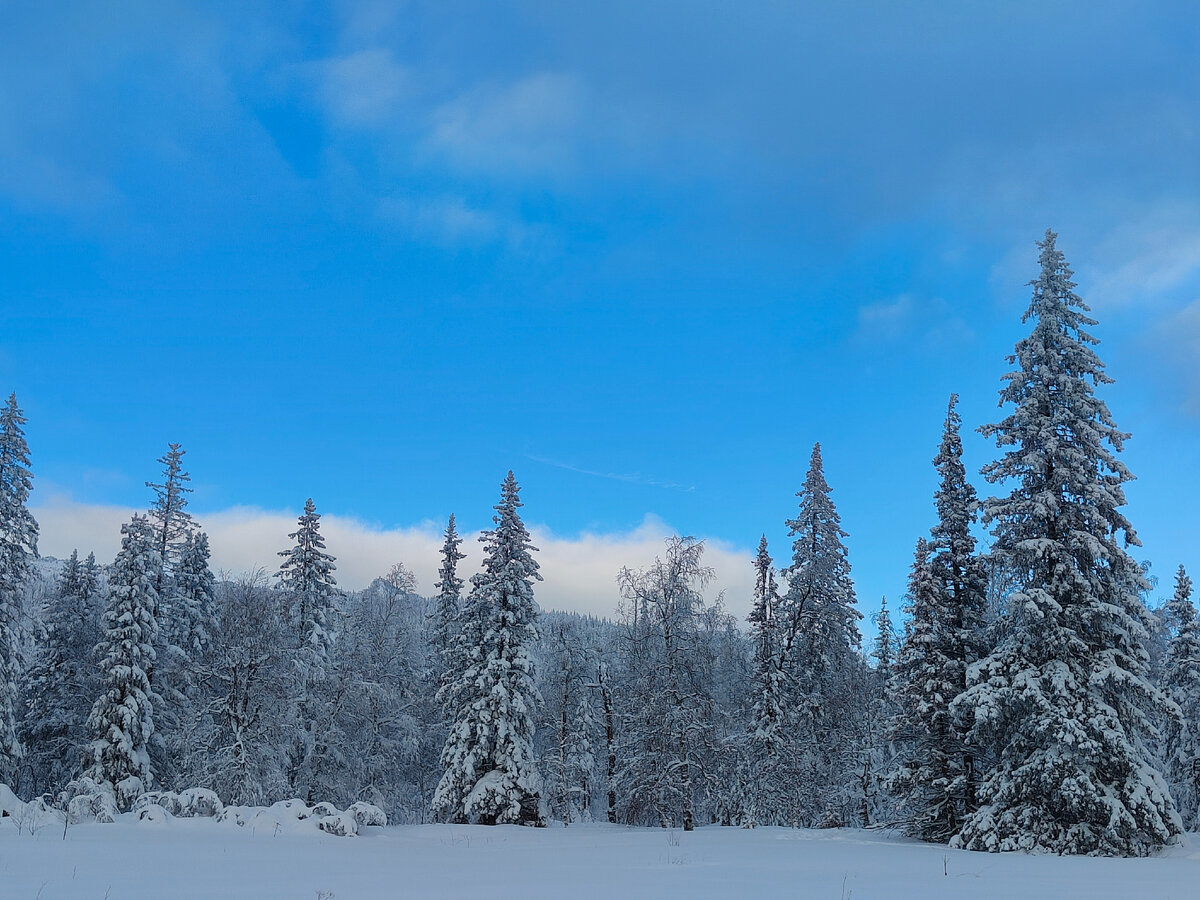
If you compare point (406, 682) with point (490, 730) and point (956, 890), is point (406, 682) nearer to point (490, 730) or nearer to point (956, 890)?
point (490, 730)

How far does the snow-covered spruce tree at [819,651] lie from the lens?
111 ft

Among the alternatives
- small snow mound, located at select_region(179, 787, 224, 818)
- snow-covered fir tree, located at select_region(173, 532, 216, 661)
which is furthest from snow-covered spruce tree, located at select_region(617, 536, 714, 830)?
snow-covered fir tree, located at select_region(173, 532, 216, 661)

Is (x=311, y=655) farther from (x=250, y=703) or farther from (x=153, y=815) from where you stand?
(x=153, y=815)

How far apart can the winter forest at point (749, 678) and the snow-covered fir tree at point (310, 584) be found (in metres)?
0.13

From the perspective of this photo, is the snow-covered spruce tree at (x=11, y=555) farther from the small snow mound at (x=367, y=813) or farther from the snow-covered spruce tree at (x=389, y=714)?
the small snow mound at (x=367, y=813)

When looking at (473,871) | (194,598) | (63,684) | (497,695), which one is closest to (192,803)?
(473,871)

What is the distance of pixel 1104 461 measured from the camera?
2294 cm

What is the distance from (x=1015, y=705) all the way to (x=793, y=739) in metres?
13.5

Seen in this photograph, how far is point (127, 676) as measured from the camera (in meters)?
32.2

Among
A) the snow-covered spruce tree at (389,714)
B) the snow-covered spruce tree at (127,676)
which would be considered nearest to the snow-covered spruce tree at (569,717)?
the snow-covered spruce tree at (389,714)

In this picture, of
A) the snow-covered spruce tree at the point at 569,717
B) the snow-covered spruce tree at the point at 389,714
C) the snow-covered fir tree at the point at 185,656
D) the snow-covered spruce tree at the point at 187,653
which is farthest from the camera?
the snow-covered spruce tree at the point at 569,717

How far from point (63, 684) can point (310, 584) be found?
38.7 ft

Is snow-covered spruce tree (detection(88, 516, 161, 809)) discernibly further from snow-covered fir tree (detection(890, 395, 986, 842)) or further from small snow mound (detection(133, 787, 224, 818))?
snow-covered fir tree (detection(890, 395, 986, 842))

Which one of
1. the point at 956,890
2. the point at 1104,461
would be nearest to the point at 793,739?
the point at 1104,461
